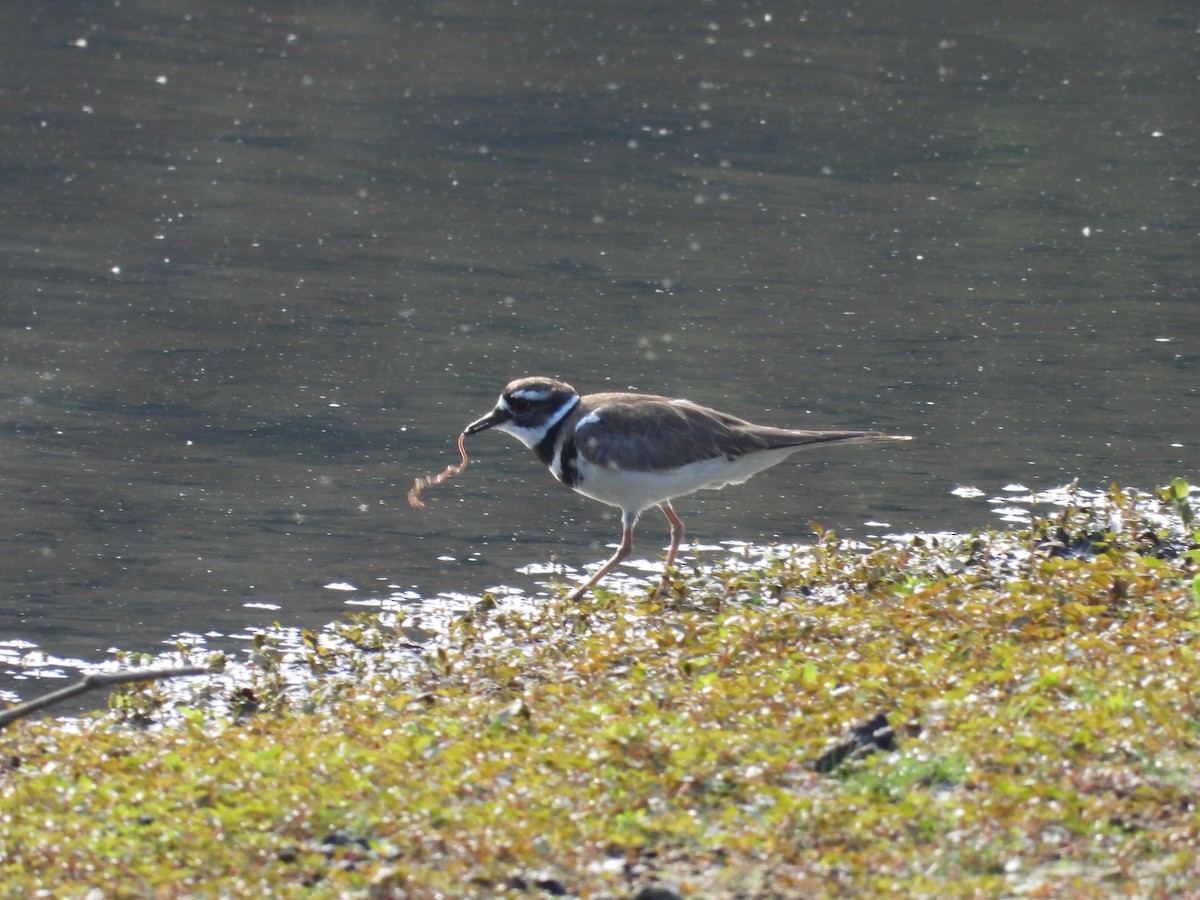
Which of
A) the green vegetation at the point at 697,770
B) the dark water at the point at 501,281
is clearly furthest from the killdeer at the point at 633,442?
the green vegetation at the point at 697,770

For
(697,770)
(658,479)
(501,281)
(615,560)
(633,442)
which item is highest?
(501,281)

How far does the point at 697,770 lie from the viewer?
617 cm

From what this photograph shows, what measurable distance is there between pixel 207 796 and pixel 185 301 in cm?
1124

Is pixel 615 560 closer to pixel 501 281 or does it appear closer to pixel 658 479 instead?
pixel 658 479

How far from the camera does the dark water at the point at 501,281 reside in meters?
11.6

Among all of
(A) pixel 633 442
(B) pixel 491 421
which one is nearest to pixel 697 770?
(A) pixel 633 442

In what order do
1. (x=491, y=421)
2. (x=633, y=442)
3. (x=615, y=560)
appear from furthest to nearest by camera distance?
(x=491, y=421) → (x=615, y=560) → (x=633, y=442)

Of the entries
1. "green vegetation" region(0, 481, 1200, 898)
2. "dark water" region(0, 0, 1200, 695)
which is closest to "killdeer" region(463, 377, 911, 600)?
"dark water" region(0, 0, 1200, 695)

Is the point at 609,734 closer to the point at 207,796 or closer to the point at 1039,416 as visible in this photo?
the point at 207,796

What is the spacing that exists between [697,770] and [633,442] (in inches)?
147

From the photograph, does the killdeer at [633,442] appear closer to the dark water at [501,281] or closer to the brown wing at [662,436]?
the brown wing at [662,436]

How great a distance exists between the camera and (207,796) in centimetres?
618

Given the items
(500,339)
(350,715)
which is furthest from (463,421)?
(350,715)

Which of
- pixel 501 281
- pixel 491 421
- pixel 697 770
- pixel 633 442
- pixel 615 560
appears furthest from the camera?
pixel 501 281
